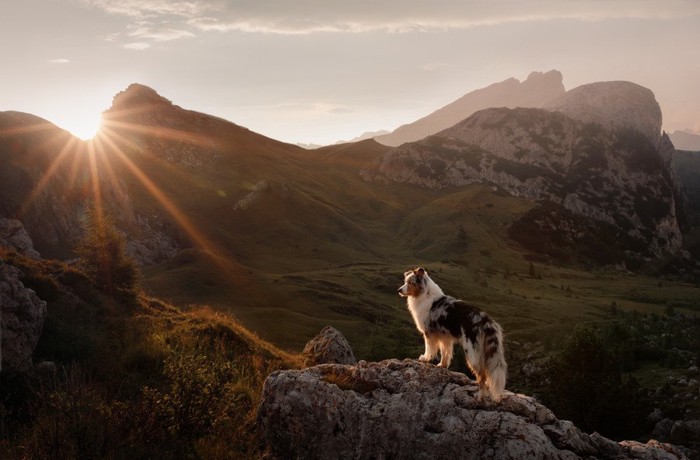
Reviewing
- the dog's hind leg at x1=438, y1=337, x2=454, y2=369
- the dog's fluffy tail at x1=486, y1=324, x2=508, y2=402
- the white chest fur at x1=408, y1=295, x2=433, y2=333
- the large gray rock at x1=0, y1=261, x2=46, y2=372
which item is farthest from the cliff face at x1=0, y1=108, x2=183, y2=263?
the dog's fluffy tail at x1=486, y1=324, x2=508, y2=402

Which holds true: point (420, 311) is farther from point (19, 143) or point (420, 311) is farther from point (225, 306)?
point (19, 143)

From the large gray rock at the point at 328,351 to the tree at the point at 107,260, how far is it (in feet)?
40.0

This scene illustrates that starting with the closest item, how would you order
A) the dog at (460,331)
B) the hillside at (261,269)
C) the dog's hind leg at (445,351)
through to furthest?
the dog at (460,331)
the dog's hind leg at (445,351)
the hillside at (261,269)

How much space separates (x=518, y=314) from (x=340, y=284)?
31998 mm

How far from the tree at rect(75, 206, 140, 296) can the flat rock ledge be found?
68.4ft

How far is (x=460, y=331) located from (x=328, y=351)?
16.7m

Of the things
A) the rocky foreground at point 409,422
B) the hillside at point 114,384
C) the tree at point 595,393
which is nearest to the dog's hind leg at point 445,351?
the rocky foreground at point 409,422

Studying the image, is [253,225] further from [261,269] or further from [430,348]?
[430,348]

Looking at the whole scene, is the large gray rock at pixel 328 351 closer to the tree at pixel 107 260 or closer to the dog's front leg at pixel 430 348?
the tree at pixel 107 260

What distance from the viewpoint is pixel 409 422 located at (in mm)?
11742

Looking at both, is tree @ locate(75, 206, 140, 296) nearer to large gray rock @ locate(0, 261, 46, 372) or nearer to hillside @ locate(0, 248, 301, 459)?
hillside @ locate(0, 248, 301, 459)

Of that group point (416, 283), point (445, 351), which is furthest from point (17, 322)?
point (445, 351)

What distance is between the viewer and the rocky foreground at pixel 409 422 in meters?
10.8

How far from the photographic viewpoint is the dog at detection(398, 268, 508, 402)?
11.7m
